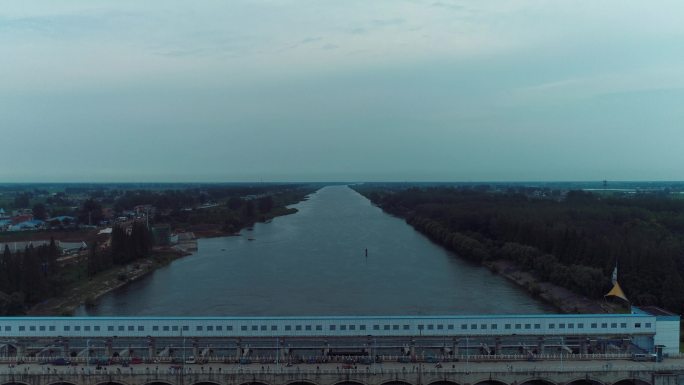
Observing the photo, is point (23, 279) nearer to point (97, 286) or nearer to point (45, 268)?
point (45, 268)

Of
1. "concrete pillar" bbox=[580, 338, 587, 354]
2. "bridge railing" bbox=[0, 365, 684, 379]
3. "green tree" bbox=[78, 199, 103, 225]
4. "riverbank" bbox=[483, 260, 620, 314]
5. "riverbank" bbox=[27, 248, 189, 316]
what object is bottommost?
"riverbank" bbox=[27, 248, 189, 316]

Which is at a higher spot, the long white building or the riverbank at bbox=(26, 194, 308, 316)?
the long white building

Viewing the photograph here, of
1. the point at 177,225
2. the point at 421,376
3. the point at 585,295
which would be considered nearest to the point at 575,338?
the point at 421,376

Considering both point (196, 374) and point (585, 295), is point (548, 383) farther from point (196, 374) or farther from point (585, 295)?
point (585, 295)

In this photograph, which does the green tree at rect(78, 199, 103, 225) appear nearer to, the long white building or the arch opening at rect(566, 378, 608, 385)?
the long white building

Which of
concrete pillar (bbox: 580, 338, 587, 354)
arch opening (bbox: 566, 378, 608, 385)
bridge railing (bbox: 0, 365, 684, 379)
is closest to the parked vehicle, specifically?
bridge railing (bbox: 0, 365, 684, 379)

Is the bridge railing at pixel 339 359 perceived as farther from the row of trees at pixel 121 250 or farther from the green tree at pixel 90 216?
the green tree at pixel 90 216
